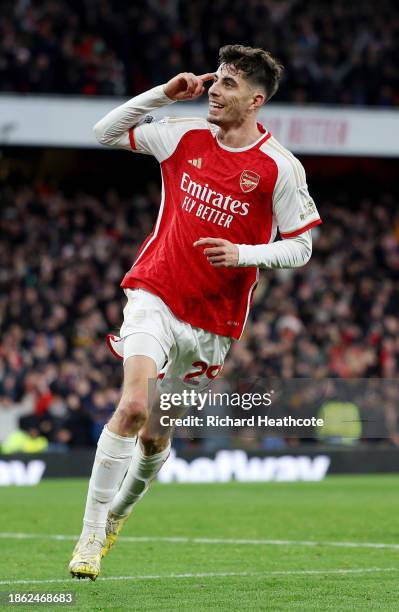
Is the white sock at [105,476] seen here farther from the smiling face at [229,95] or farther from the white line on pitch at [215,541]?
the white line on pitch at [215,541]

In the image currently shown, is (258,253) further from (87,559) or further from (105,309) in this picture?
(105,309)

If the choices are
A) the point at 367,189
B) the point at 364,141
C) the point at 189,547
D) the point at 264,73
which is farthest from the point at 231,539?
the point at 367,189

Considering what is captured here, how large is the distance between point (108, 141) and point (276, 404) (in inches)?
79.4

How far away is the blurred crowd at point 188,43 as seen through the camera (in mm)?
23594

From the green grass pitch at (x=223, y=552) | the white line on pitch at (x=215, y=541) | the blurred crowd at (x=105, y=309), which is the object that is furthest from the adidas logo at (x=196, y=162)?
the blurred crowd at (x=105, y=309)

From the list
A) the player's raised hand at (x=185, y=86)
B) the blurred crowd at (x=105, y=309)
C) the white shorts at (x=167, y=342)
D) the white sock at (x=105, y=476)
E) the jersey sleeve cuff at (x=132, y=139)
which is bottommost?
the white sock at (x=105, y=476)

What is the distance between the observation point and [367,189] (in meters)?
29.6

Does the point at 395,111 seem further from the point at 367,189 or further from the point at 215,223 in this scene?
the point at 215,223

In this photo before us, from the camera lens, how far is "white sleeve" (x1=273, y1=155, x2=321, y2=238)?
282 inches

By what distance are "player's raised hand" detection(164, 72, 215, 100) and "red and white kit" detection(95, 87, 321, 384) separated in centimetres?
8

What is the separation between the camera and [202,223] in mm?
7172

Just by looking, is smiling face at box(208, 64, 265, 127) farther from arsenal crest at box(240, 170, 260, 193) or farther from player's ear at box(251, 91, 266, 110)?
arsenal crest at box(240, 170, 260, 193)

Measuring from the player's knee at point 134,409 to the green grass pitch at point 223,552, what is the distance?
0.93 metres

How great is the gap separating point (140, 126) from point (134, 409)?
1808 mm
